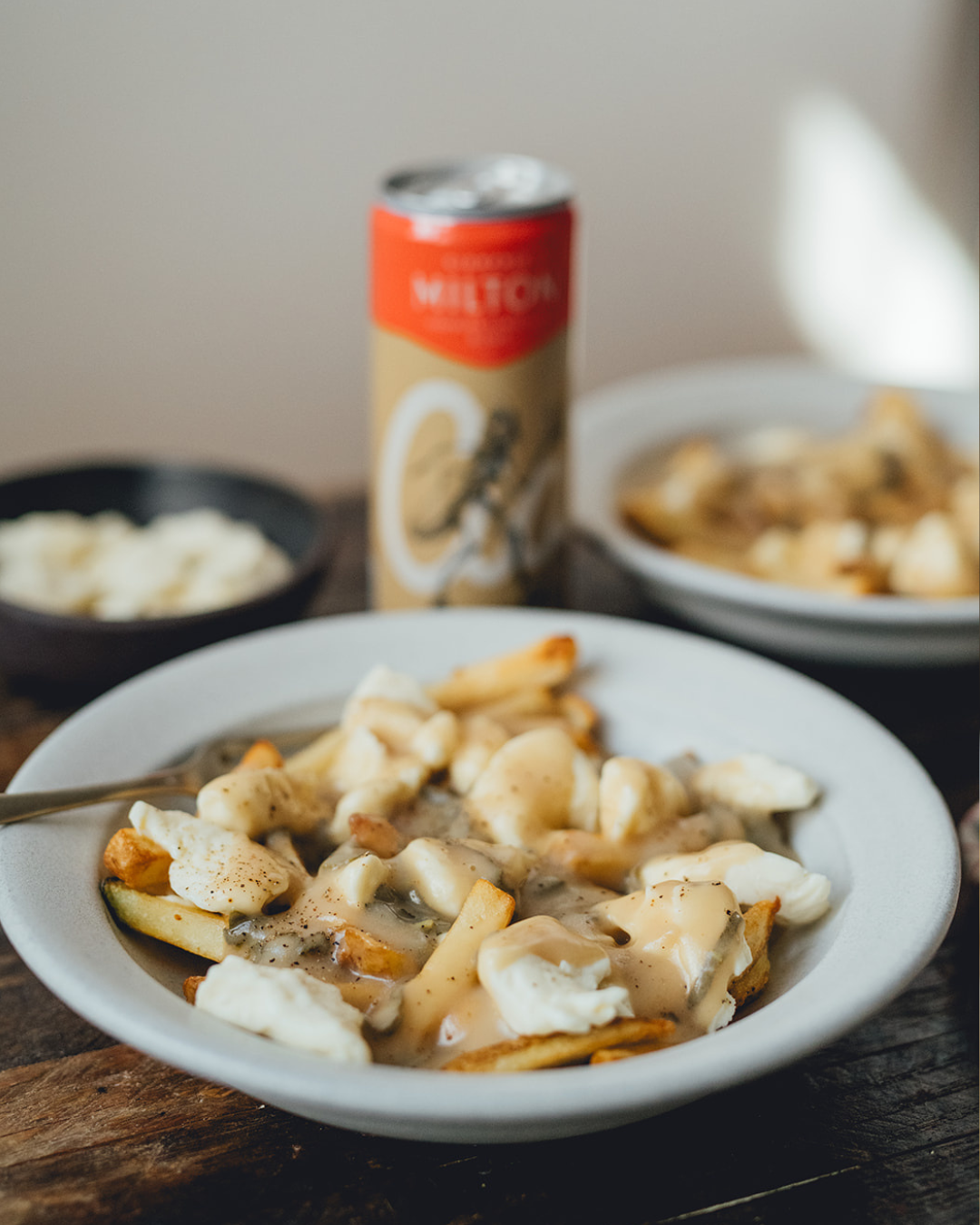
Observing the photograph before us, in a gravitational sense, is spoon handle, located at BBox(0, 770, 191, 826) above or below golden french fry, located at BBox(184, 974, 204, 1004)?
above

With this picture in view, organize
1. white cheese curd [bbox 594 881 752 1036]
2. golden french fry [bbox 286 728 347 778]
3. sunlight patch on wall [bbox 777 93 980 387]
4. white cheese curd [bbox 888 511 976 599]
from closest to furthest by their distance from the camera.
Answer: white cheese curd [bbox 594 881 752 1036]
golden french fry [bbox 286 728 347 778]
white cheese curd [bbox 888 511 976 599]
sunlight patch on wall [bbox 777 93 980 387]

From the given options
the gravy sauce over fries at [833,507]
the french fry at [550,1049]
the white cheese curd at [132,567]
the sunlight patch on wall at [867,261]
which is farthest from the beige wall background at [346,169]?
the french fry at [550,1049]

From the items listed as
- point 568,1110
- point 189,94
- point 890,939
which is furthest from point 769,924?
point 189,94

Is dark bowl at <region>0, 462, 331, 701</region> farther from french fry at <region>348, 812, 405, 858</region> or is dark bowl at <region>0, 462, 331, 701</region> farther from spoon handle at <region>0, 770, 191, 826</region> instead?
french fry at <region>348, 812, 405, 858</region>

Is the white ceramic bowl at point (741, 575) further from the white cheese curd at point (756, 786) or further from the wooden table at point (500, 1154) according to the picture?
the wooden table at point (500, 1154)

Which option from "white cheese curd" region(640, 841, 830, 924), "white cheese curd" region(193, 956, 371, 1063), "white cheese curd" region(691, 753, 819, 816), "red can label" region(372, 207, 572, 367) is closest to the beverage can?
"red can label" region(372, 207, 572, 367)

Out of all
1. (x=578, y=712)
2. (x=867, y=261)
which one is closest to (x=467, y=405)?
(x=578, y=712)

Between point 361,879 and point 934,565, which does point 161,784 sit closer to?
point 361,879
